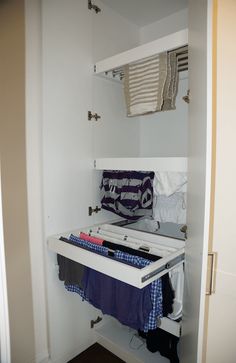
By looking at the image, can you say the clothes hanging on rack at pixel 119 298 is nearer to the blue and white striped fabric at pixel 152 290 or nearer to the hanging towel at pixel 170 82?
the blue and white striped fabric at pixel 152 290

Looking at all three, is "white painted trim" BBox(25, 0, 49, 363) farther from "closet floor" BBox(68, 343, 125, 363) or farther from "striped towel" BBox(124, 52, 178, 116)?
"striped towel" BBox(124, 52, 178, 116)

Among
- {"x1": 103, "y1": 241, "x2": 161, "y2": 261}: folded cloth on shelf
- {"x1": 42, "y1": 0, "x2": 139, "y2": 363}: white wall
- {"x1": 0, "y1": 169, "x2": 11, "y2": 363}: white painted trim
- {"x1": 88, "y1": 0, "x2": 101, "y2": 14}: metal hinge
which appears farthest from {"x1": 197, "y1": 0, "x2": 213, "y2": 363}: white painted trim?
{"x1": 88, "y1": 0, "x2": 101, "y2": 14}: metal hinge

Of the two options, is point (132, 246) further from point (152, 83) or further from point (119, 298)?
point (152, 83)

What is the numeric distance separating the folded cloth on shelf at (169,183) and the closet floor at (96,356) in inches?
53.8

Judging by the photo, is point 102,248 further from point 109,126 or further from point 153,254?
point 109,126

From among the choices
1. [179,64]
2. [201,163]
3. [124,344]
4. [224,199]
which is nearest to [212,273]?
[224,199]

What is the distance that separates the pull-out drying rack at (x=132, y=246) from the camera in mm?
1164

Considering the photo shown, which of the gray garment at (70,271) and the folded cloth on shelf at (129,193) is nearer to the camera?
the gray garment at (70,271)

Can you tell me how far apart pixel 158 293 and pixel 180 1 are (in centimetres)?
224

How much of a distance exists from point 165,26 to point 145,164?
145 centimetres

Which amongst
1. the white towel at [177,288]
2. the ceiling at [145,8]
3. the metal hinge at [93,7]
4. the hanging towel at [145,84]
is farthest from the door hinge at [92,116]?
the white towel at [177,288]

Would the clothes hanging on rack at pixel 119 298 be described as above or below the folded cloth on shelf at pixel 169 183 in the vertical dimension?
below

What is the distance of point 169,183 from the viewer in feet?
5.57

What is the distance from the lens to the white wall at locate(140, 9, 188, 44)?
2.01 m
